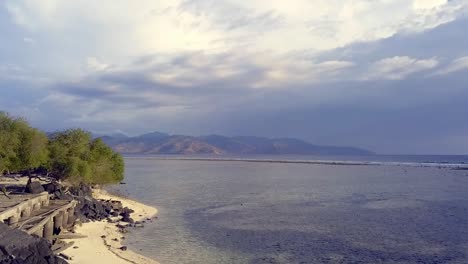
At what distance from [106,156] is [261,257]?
136 feet

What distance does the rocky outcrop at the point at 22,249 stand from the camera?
73.4 feet

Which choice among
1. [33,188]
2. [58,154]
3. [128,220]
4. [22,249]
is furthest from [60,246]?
[58,154]

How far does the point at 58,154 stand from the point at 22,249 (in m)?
39.8

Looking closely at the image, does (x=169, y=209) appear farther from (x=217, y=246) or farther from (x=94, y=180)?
(x=217, y=246)

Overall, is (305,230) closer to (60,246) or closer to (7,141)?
(60,246)

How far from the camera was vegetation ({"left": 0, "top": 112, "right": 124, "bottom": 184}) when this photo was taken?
182 feet

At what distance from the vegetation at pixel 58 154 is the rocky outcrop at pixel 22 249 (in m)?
33.0

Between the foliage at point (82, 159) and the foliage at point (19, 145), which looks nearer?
the foliage at point (19, 145)

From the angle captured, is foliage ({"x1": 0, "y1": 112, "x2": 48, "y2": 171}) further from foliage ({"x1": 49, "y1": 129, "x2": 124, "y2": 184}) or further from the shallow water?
the shallow water

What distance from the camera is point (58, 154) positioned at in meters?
60.4

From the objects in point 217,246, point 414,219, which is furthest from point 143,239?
point 414,219

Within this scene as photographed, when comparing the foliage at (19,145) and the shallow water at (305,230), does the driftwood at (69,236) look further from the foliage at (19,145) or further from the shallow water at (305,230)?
the foliage at (19,145)

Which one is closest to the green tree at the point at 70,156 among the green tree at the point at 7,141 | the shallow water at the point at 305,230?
the green tree at the point at 7,141

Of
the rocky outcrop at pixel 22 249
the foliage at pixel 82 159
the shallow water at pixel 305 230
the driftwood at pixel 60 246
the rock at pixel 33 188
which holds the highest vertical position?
the foliage at pixel 82 159
